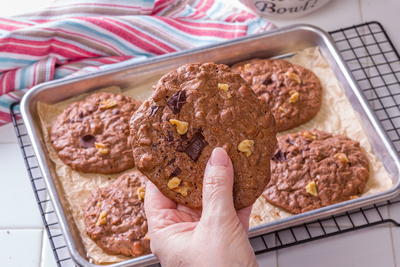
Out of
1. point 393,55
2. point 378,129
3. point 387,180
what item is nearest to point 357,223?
point 387,180

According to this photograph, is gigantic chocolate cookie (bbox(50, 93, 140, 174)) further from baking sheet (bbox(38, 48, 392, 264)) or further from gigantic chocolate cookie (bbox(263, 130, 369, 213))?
gigantic chocolate cookie (bbox(263, 130, 369, 213))

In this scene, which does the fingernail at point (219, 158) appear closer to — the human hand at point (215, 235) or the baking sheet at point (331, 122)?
the human hand at point (215, 235)

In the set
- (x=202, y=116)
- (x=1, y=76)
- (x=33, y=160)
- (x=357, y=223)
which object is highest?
(x=1, y=76)

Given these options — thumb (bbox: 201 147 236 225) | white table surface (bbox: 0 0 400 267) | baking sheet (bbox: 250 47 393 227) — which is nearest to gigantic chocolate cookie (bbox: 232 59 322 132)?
baking sheet (bbox: 250 47 393 227)

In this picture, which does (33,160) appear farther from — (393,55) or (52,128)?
(393,55)

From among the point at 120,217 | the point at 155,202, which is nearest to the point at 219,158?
the point at 155,202

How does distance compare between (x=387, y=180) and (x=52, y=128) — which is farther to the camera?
(x=52, y=128)

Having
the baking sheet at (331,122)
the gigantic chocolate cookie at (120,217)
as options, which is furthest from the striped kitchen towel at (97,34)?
the gigantic chocolate cookie at (120,217)
